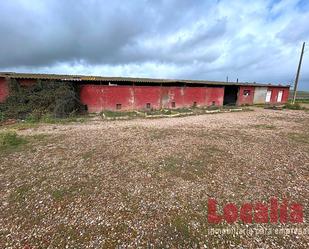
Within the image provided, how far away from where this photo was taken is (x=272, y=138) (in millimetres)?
8266

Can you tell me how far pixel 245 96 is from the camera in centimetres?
2467

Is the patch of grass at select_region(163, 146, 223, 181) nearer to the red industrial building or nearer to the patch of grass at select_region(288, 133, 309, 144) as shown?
the patch of grass at select_region(288, 133, 309, 144)

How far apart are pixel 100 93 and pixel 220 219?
1453 cm

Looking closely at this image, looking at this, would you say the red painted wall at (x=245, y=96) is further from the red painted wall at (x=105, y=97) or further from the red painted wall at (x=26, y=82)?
the red painted wall at (x=26, y=82)

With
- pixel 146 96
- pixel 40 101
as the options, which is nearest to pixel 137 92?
pixel 146 96

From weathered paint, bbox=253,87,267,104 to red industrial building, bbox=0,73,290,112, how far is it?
690 mm

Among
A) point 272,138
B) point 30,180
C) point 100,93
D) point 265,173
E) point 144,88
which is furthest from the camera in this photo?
point 144,88

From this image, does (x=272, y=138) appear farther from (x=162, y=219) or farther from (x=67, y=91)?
(x=67, y=91)

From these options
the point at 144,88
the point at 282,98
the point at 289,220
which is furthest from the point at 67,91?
the point at 282,98

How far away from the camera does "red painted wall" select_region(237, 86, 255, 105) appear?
79.2 feet

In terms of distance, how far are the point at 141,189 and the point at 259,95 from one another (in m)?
27.9

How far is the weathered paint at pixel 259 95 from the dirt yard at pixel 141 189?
814 inches

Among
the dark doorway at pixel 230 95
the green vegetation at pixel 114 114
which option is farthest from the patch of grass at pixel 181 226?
the dark doorway at pixel 230 95

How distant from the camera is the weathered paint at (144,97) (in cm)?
1552
